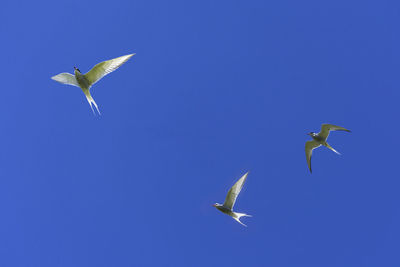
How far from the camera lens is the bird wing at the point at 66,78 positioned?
14711mm

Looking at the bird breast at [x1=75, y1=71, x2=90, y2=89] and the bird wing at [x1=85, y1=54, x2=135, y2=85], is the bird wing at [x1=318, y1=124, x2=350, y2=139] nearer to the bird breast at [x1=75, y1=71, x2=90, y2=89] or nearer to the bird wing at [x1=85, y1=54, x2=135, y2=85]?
the bird wing at [x1=85, y1=54, x2=135, y2=85]

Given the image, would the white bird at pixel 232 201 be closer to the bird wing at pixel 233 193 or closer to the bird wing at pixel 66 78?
the bird wing at pixel 233 193

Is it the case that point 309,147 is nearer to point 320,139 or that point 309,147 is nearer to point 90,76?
point 320,139

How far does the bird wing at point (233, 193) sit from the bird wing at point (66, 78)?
8.43m

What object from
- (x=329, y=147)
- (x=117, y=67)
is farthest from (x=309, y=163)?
(x=117, y=67)

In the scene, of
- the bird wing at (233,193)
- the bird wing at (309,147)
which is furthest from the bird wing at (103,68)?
the bird wing at (309,147)

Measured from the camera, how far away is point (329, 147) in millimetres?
19812

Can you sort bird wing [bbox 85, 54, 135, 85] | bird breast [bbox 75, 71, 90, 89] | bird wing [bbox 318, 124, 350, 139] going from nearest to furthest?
1. bird wing [bbox 85, 54, 135, 85]
2. bird breast [bbox 75, 71, 90, 89]
3. bird wing [bbox 318, 124, 350, 139]

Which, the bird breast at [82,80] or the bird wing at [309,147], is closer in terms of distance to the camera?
the bird breast at [82,80]

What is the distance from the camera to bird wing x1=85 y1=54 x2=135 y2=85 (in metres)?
14.0

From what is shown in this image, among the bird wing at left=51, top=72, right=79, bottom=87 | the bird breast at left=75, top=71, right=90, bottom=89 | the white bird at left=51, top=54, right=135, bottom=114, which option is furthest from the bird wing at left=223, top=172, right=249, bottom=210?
the bird wing at left=51, top=72, right=79, bottom=87

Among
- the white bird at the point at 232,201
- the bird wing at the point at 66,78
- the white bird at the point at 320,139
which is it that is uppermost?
the white bird at the point at 320,139

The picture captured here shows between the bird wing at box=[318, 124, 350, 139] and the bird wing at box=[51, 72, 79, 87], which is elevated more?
the bird wing at box=[318, 124, 350, 139]

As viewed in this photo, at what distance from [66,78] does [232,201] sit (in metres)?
9.40
